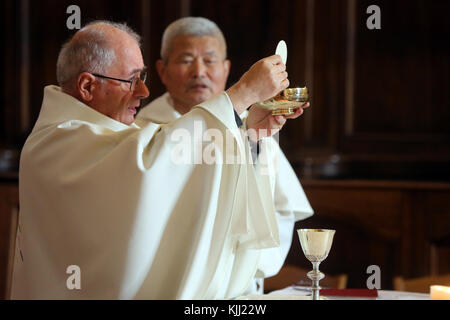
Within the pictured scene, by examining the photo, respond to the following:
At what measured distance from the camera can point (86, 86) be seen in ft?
7.84

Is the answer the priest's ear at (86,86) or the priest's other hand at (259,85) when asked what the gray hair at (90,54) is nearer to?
the priest's ear at (86,86)

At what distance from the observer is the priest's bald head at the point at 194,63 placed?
3359mm

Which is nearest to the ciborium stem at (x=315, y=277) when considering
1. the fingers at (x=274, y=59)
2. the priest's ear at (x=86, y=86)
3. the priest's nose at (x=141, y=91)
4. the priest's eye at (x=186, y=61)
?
the fingers at (x=274, y=59)

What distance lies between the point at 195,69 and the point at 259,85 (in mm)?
1262

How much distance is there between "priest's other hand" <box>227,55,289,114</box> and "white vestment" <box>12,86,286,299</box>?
56 mm

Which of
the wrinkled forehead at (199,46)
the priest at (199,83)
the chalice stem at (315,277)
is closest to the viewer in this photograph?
the chalice stem at (315,277)

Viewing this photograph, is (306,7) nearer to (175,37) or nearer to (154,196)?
(175,37)

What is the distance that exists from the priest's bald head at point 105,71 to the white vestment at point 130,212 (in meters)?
0.19

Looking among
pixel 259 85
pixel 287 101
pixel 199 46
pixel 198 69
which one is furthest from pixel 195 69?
pixel 259 85

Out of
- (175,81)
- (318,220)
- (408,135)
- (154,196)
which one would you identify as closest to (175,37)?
(175,81)

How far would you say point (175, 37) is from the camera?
3.47 metres

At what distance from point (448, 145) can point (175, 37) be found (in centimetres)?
244

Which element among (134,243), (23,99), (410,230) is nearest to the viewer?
(134,243)

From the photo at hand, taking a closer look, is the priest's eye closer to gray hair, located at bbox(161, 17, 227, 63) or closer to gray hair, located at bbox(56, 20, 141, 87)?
gray hair, located at bbox(161, 17, 227, 63)
